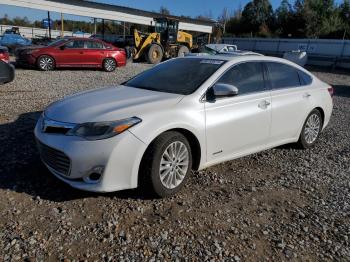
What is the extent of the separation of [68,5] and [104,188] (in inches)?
1112

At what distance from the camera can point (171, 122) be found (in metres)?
3.87

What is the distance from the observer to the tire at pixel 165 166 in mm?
3758

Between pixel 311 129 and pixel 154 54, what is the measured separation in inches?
688

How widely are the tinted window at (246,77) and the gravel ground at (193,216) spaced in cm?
112

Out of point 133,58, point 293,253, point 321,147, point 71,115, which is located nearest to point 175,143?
point 71,115

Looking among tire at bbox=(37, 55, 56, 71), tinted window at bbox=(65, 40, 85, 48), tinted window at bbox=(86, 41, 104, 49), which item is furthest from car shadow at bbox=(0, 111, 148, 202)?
→ tinted window at bbox=(86, 41, 104, 49)

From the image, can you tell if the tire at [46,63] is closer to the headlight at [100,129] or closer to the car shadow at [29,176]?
the car shadow at [29,176]

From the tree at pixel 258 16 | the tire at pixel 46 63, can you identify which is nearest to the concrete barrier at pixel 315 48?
the tree at pixel 258 16

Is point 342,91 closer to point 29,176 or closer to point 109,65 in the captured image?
point 109,65

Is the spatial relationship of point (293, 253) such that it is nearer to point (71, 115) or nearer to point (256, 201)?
point (256, 201)

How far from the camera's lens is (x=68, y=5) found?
28.7 m

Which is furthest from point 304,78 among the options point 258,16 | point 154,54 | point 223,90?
point 258,16

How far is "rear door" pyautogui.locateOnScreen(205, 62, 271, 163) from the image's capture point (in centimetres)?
433

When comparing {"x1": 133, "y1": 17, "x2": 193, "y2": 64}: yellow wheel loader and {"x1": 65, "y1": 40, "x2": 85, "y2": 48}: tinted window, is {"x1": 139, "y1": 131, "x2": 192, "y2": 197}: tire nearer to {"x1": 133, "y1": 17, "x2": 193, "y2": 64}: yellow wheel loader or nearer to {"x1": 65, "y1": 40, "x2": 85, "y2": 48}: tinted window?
{"x1": 65, "y1": 40, "x2": 85, "y2": 48}: tinted window
